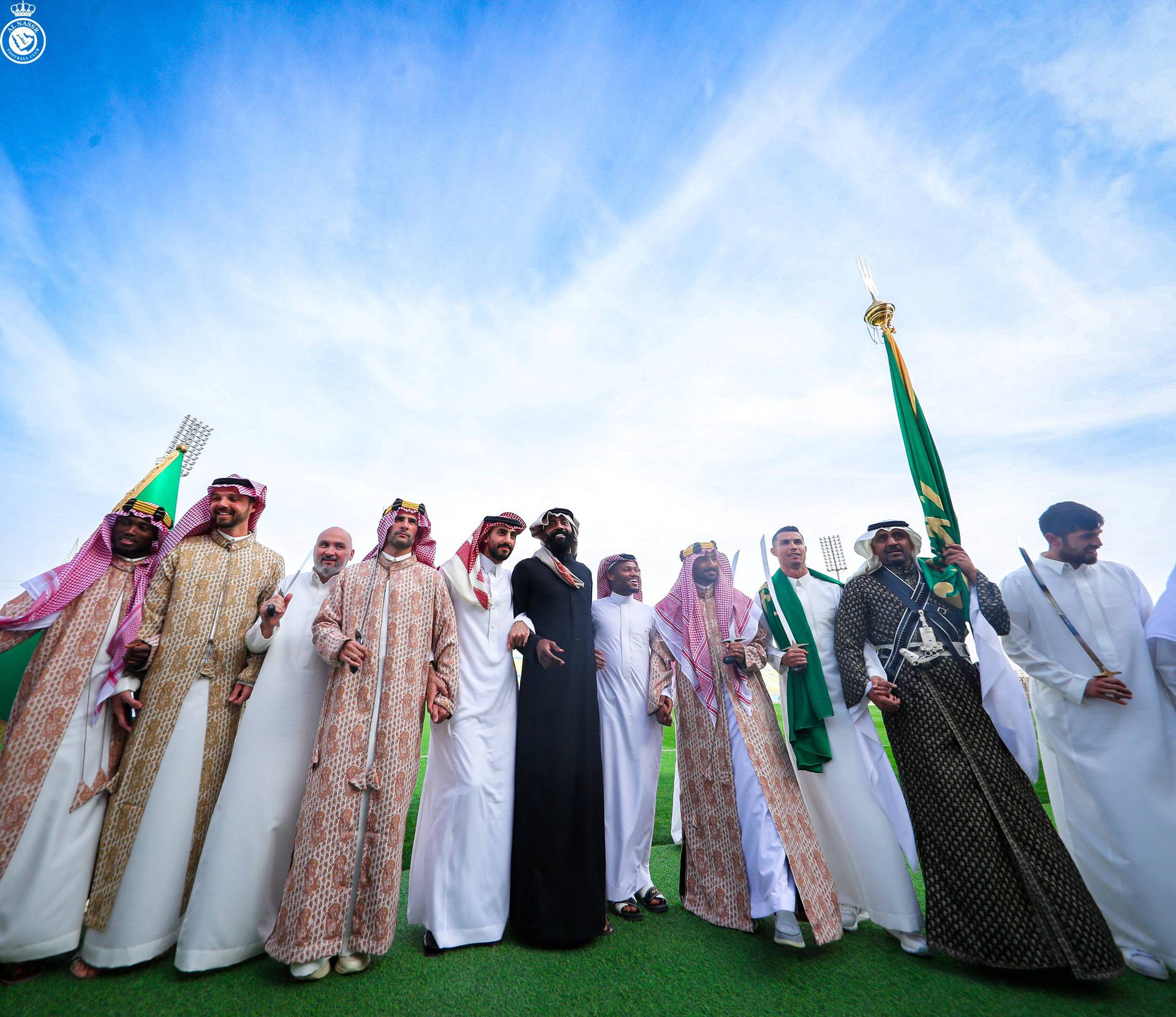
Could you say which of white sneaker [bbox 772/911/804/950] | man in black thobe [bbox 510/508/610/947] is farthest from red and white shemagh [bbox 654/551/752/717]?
white sneaker [bbox 772/911/804/950]

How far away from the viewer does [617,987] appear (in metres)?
2.29

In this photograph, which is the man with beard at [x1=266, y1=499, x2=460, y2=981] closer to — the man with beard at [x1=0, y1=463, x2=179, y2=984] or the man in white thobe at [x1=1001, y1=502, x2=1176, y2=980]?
the man with beard at [x1=0, y1=463, x2=179, y2=984]

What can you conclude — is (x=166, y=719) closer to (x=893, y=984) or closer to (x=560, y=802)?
(x=560, y=802)

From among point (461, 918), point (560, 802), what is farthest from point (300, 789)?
point (560, 802)

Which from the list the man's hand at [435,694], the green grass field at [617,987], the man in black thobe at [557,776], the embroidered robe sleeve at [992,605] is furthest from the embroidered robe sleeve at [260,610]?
the embroidered robe sleeve at [992,605]

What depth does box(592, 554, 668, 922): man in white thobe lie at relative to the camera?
3.18 metres

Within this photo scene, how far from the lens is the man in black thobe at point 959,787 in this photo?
2383 millimetres

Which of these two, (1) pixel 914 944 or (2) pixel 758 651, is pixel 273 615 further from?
(1) pixel 914 944

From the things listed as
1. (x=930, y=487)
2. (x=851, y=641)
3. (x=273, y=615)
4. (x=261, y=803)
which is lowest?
(x=261, y=803)

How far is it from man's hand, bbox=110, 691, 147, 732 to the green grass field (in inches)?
37.4

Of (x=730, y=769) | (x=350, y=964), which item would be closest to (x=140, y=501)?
(x=350, y=964)

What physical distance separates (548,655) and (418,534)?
1028 mm

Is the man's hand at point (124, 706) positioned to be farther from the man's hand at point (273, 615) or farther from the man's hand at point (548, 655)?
the man's hand at point (548, 655)

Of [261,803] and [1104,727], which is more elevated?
[1104,727]
